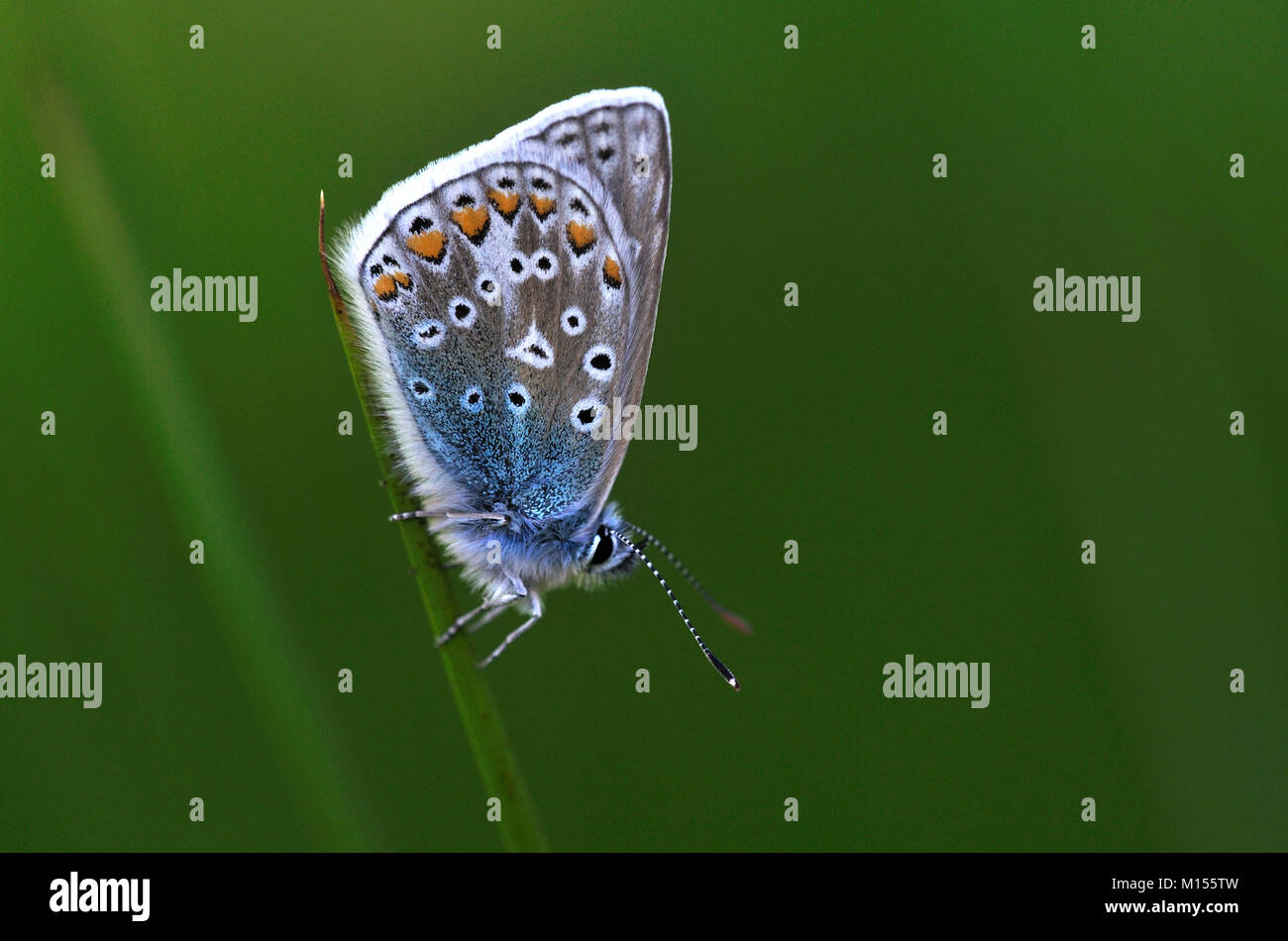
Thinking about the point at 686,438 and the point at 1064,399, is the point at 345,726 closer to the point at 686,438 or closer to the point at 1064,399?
the point at 686,438

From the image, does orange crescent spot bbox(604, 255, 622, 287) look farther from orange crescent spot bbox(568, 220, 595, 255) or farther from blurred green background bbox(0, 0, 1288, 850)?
blurred green background bbox(0, 0, 1288, 850)

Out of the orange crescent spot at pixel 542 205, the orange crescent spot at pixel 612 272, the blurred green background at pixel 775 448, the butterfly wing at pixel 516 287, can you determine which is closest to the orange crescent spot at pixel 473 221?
the butterfly wing at pixel 516 287

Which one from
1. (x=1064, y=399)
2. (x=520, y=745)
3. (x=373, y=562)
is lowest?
(x=520, y=745)

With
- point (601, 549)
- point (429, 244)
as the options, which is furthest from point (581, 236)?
point (601, 549)

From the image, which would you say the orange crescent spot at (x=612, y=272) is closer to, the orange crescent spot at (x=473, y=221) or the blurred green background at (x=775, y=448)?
the orange crescent spot at (x=473, y=221)

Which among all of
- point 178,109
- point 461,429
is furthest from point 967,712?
point 178,109

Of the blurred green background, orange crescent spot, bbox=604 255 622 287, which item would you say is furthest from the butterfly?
the blurred green background
